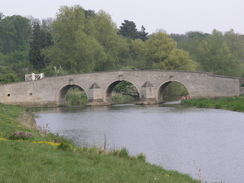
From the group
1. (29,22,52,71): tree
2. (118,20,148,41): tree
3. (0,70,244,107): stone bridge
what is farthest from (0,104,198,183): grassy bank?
(118,20,148,41): tree

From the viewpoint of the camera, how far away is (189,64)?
57719 mm

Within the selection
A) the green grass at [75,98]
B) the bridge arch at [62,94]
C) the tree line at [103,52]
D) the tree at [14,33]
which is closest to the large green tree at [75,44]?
the tree line at [103,52]

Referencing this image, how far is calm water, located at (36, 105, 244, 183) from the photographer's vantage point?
1463cm

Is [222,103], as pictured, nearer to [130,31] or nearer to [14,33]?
[130,31]

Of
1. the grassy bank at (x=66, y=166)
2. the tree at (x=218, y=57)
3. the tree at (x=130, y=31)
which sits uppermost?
the tree at (x=130, y=31)

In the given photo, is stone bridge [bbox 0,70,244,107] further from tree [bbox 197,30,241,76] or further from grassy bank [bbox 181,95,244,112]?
tree [bbox 197,30,241,76]

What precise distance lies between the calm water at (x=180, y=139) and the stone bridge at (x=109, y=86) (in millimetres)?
12738

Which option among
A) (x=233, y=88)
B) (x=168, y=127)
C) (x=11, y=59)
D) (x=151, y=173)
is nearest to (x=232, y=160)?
(x=151, y=173)

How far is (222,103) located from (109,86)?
15.0 metres

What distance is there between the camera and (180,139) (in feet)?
68.3

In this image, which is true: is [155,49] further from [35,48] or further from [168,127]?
[168,127]

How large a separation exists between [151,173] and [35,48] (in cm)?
5885

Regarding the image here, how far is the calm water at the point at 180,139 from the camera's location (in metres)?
14.6

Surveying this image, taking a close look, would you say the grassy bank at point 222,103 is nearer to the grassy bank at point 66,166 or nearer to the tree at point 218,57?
the tree at point 218,57
